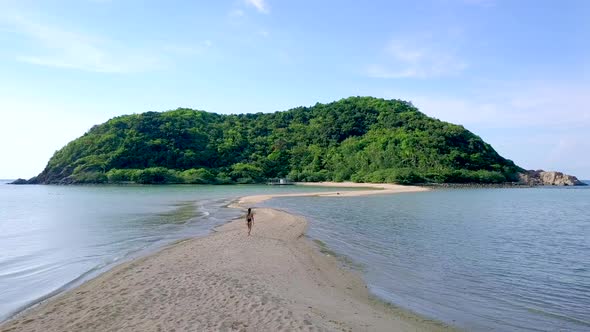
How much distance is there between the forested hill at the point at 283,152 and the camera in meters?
135

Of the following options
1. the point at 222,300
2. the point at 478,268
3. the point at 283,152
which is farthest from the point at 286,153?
the point at 222,300

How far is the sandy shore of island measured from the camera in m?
9.12

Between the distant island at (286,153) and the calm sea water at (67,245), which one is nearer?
the calm sea water at (67,245)

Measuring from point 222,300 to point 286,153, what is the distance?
152 m

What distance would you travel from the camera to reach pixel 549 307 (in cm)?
1204

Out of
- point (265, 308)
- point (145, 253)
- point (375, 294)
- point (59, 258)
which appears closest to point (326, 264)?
point (375, 294)

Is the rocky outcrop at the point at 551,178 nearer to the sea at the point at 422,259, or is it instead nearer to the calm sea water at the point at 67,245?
the sea at the point at 422,259

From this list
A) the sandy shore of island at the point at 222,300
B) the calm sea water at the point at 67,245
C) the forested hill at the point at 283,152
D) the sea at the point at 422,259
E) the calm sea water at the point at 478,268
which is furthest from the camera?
the forested hill at the point at 283,152

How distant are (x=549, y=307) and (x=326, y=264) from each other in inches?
290

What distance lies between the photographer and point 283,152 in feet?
534

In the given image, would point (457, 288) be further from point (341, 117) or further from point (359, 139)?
point (341, 117)

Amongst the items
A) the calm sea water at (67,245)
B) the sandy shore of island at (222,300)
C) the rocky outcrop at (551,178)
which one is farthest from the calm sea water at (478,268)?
the rocky outcrop at (551,178)

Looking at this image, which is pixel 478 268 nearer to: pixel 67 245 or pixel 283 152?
pixel 67 245

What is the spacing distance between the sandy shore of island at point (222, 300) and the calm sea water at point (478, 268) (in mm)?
1418
